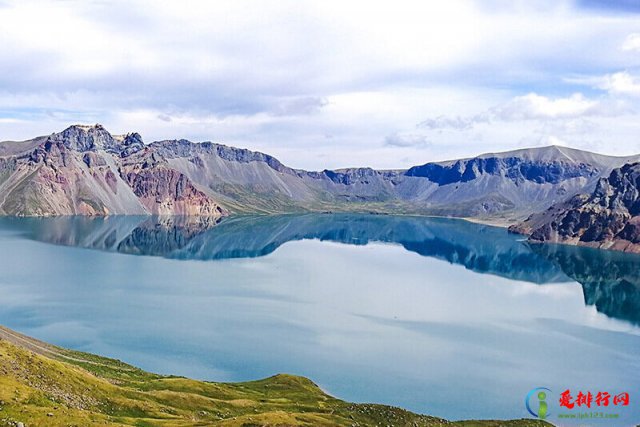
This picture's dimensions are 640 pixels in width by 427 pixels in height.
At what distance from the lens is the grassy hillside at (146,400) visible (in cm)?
5641

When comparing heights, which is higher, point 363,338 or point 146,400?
point 363,338

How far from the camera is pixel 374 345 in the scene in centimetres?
13188

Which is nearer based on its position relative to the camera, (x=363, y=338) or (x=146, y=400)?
(x=146, y=400)

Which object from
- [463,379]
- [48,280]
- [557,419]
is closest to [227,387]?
[463,379]

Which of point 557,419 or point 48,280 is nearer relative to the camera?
point 557,419

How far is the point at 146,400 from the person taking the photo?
7369 centimetres

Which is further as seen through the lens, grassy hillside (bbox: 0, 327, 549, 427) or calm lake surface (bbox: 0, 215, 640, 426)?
calm lake surface (bbox: 0, 215, 640, 426)

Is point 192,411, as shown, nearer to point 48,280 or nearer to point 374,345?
Answer: point 374,345

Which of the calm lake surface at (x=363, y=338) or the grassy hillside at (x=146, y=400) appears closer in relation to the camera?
the grassy hillside at (x=146, y=400)


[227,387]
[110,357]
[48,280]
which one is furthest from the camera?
[48,280]

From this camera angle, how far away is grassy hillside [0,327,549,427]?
56.4 metres

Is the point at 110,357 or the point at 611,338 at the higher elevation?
the point at 611,338

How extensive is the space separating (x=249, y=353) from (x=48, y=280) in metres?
110

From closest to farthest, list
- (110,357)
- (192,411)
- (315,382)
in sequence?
1. (192,411)
2. (315,382)
3. (110,357)
